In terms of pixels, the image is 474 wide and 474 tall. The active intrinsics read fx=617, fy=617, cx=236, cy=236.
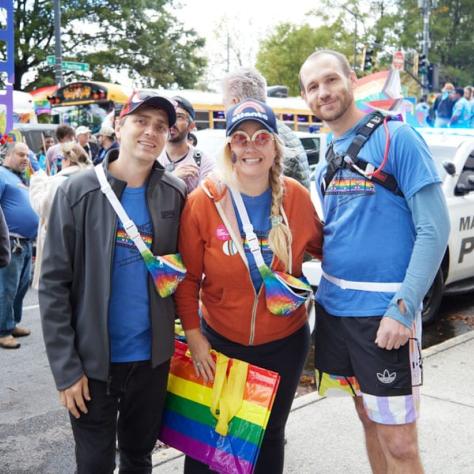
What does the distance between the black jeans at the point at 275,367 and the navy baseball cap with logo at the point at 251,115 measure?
90 centimetres

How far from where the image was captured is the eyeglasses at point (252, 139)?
2543 mm

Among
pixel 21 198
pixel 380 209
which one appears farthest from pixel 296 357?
pixel 21 198

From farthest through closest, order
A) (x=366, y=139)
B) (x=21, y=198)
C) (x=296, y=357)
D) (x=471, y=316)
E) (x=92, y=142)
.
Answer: (x=92, y=142) < (x=471, y=316) < (x=21, y=198) < (x=296, y=357) < (x=366, y=139)

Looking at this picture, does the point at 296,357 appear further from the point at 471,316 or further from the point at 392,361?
the point at 471,316

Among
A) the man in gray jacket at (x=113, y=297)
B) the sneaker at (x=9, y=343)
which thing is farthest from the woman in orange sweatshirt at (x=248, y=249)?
the sneaker at (x=9, y=343)

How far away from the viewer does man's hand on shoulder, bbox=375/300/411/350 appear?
7.77 ft

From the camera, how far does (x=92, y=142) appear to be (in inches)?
563

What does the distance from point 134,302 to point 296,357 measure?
2.56 feet

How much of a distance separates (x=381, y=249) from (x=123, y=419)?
1.29 meters

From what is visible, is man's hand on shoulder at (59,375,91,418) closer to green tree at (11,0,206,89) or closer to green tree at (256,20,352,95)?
green tree at (11,0,206,89)

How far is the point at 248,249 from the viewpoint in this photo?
2.54 metres

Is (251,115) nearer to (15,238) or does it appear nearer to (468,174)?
(15,238)

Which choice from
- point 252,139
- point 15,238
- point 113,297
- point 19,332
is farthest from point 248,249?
point 19,332

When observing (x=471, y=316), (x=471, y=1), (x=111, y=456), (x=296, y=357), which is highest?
(x=471, y=1)
